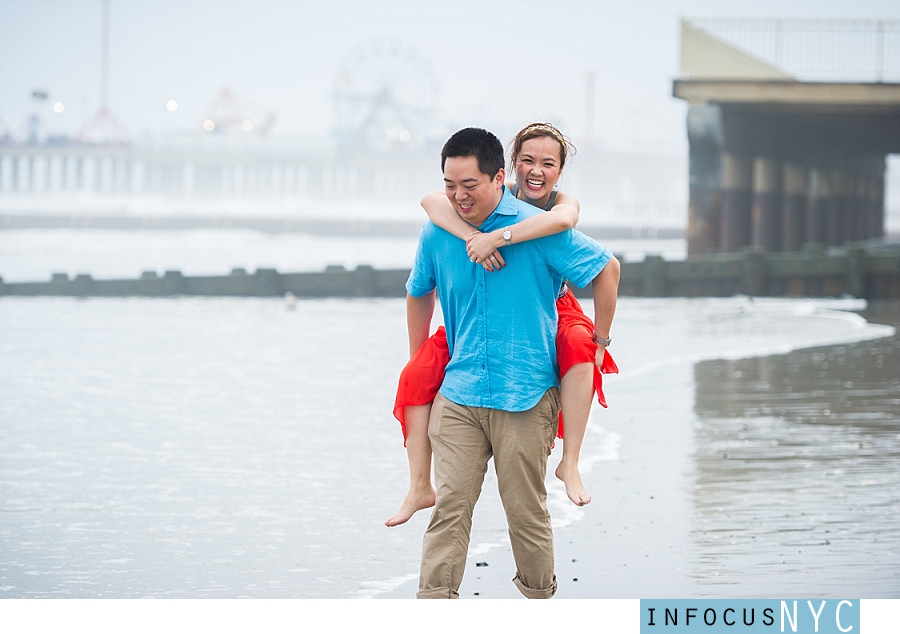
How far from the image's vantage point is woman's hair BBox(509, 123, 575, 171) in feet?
12.9

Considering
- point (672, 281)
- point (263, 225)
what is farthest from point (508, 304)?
point (263, 225)

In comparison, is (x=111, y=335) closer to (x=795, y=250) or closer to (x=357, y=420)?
(x=357, y=420)

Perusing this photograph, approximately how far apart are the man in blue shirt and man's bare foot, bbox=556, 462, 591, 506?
11 centimetres

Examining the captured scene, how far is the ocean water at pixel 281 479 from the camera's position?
5.04 metres

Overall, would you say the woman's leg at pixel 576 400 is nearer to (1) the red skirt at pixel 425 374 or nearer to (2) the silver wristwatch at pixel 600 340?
(2) the silver wristwatch at pixel 600 340

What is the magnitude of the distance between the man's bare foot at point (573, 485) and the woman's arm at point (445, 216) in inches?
31.0

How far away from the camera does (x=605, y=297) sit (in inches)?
150

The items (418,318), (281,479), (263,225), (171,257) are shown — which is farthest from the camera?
(263,225)

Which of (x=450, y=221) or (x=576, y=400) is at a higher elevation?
(x=450, y=221)

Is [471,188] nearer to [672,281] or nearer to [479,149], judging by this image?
[479,149]

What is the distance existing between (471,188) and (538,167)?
1.18 ft

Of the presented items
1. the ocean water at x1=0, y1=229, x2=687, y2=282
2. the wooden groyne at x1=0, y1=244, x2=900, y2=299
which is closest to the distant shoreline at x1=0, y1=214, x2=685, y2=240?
the ocean water at x1=0, y1=229, x2=687, y2=282

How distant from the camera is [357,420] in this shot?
30.5 ft

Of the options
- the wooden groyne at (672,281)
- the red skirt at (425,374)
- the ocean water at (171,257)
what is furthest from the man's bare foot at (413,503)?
the ocean water at (171,257)
